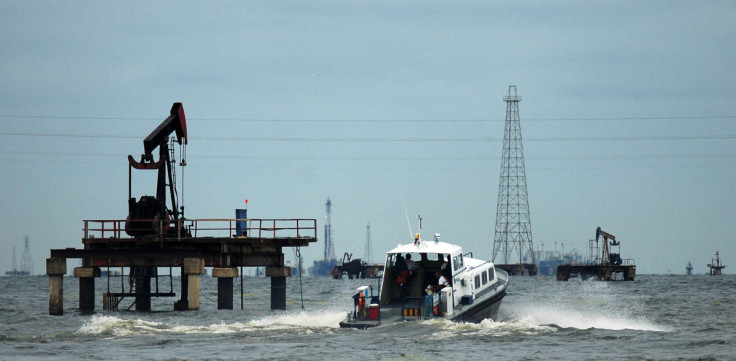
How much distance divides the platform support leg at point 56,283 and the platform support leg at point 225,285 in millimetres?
7246

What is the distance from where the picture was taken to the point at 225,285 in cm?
4831

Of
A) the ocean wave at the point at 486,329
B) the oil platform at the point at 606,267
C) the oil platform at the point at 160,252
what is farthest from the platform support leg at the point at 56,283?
the oil platform at the point at 606,267

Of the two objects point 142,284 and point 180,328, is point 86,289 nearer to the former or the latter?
point 142,284

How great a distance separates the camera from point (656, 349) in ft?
102

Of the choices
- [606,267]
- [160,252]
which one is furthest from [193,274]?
[606,267]

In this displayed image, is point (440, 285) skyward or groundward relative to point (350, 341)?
skyward

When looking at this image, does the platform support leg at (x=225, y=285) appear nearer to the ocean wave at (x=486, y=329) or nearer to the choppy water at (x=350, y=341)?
the choppy water at (x=350, y=341)

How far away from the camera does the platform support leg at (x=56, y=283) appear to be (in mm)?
47531

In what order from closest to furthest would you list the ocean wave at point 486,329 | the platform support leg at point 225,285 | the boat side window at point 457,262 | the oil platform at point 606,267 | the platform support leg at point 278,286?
1. the ocean wave at point 486,329
2. the boat side window at point 457,262
3. the platform support leg at point 225,285
4. the platform support leg at point 278,286
5. the oil platform at point 606,267

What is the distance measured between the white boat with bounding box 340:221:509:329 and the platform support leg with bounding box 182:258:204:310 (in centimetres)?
1184

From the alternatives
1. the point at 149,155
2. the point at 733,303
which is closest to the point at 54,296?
the point at 149,155

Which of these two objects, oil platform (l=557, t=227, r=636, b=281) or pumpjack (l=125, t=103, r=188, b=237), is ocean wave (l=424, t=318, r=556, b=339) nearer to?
pumpjack (l=125, t=103, r=188, b=237)

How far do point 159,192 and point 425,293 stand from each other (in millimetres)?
21117

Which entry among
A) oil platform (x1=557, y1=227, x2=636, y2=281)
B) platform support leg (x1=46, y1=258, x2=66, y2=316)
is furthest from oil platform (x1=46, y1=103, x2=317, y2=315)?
oil platform (x1=557, y1=227, x2=636, y2=281)
